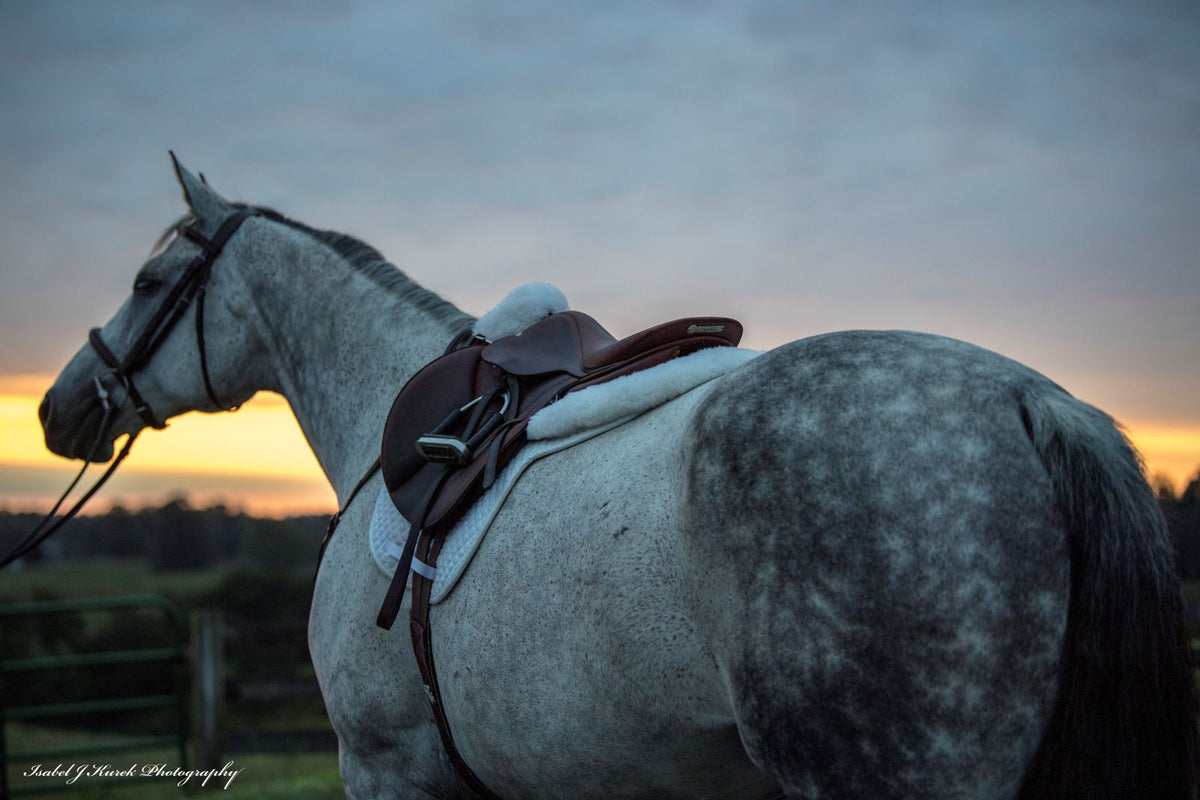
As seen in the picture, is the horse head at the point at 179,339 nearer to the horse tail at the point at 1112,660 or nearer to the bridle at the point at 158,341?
the bridle at the point at 158,341

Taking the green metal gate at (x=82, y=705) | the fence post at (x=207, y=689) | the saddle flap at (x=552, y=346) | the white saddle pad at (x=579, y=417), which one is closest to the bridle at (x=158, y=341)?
the saddle flap at (x=552, y=346)

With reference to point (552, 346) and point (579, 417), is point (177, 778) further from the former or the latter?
point (579, 417)

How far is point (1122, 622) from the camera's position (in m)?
1.44

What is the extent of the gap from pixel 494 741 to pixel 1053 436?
147 cm

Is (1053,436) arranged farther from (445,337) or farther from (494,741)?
(445,337)

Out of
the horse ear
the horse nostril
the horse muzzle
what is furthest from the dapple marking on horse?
the horse nostril

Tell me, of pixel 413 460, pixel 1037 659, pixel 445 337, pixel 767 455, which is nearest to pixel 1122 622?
pixel 1037 659

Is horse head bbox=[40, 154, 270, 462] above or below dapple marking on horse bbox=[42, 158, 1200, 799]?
above

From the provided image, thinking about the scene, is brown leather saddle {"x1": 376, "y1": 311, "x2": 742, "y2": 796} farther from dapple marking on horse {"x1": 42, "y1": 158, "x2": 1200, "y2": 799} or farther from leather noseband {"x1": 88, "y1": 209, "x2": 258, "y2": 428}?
leather noseband {"x1": 88, "y1": 209, "x2": 258, "y2": 428}

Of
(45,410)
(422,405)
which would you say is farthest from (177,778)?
(422,405)

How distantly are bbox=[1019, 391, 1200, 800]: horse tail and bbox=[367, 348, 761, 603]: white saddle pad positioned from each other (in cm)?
81

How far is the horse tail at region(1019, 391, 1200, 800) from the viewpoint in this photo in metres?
1.45

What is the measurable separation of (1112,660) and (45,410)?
4.04m

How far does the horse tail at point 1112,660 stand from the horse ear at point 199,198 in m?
3.29
